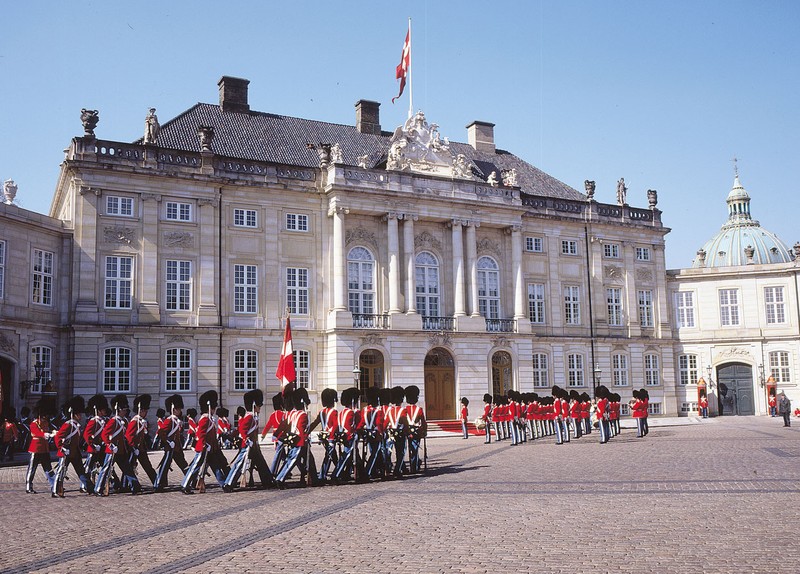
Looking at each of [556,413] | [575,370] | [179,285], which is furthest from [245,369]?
[575,370]

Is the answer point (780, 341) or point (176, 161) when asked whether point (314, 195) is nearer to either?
point (176, 161)

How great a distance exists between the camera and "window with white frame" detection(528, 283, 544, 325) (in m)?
46.2

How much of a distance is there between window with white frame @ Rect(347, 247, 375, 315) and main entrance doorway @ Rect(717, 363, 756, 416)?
81.0ft

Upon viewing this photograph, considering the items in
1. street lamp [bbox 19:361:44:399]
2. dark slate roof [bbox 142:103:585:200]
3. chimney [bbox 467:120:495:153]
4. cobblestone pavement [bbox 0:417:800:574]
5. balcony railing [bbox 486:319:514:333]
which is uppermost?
chimney [bbox 467:120:495:153]

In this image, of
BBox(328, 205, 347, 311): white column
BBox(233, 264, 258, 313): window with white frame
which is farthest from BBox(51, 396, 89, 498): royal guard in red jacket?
BBox(328, 205, 347, 311): white column

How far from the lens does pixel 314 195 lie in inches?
1587

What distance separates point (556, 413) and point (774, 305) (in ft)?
91.0

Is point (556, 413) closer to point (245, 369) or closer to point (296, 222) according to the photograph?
point (245, 369)

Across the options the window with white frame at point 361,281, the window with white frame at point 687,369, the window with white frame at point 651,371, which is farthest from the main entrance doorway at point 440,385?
the window with white frame at point 687,369

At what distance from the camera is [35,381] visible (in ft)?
105

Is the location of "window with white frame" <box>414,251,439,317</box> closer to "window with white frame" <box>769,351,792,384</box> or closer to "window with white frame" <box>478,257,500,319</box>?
"window with white frame" <box>478,257,500,319</box>

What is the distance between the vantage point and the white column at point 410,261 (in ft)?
135

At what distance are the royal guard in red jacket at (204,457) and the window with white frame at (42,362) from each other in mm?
17059

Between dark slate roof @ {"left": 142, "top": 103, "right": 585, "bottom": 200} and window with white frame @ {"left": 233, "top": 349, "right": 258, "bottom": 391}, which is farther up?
dark slate roof @ {"left": 142, "top": 103, "right": 585, "bottom": 200}
